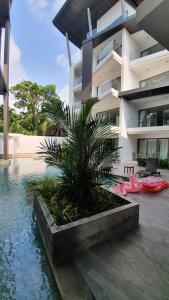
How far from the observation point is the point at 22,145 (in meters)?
24.2

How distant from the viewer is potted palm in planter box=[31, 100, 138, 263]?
352 cm

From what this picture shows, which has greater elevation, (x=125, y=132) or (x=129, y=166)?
(x=125, y=132)

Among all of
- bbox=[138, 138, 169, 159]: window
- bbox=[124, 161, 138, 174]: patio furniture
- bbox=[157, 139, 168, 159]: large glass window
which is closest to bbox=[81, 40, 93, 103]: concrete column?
bbox=[138, 138, 169, 159]: window

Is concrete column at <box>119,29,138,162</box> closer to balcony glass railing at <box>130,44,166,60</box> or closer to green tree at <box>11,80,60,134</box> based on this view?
balcony glass railing at <box>130,44,166,60</box>

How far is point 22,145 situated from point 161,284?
23.7 meters

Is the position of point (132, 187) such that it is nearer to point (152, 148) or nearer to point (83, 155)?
point (83, 155)

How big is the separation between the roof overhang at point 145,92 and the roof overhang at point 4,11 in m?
11.3

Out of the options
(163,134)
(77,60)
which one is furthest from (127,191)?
(77,60)

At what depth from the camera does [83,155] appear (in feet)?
13.3

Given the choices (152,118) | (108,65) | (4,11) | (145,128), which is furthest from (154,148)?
(4,11)

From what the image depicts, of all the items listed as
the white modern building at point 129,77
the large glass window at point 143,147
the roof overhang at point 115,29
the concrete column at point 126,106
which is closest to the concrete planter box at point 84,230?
the white modern building at point 129,77

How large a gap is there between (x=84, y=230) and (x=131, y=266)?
935 mm

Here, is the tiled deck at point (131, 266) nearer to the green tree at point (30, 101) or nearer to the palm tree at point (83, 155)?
the palm tree at point (83, 155)

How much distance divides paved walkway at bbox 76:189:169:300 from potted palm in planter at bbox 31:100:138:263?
0.27m
